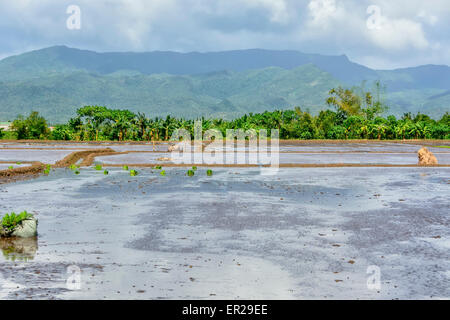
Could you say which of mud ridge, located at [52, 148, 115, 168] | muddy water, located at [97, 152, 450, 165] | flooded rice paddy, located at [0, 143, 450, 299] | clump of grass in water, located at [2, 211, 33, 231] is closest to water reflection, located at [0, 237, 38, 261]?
flooded rice paddy, located at [0, 143, 450, 299]

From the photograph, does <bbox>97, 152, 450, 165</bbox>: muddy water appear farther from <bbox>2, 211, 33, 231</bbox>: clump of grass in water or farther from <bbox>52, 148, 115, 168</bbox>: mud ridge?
<bbox>2, 211, 33, 231</bbox>: clump of grass in water

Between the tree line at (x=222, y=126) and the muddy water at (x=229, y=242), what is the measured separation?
141ft

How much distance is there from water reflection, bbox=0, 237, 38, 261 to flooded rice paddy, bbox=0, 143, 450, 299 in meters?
0.02

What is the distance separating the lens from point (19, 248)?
8766mm

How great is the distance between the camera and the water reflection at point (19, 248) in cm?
815

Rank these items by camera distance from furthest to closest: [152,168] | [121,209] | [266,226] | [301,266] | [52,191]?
[152,168]
[52,191]
[121,209]
[266,226]
[301,266]

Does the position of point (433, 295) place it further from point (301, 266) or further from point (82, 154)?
point (82, 154)

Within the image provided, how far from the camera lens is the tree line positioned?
196 feet

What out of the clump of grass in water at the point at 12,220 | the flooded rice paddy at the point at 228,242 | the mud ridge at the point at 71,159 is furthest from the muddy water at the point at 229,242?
the mud ridge at the point at 71,159

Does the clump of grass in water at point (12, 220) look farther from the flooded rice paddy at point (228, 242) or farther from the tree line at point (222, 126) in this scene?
the tree line at point (222, 126)
